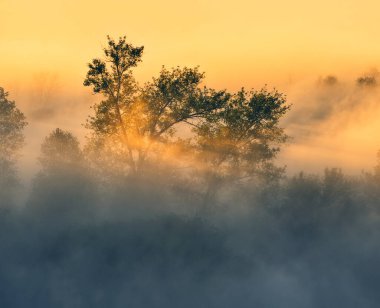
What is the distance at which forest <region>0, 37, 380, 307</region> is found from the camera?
1841 inches

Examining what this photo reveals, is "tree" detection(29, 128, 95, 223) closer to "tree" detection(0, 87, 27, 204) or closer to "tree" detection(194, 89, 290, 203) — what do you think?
"tree" detection(0, 87, 27, 204)

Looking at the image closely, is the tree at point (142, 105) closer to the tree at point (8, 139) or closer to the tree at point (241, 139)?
the tree at point (241, 139)

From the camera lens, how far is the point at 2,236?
4812cm

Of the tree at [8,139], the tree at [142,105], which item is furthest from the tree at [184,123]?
the tree at [8,139]

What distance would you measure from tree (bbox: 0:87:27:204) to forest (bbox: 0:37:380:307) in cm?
12

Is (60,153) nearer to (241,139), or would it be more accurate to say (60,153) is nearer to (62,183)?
(62,183)

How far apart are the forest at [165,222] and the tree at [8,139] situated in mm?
119

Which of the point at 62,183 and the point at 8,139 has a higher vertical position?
the point at 8,139

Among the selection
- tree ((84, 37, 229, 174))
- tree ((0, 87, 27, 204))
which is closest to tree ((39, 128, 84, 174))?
tree ((0, 87, 27, 204))

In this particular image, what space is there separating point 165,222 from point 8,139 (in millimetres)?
23081

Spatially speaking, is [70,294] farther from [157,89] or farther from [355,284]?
[355,284]

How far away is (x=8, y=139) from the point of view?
62.1 meters

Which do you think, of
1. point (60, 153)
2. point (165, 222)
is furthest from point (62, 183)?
point (165, 222)

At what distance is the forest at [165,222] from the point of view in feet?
153
